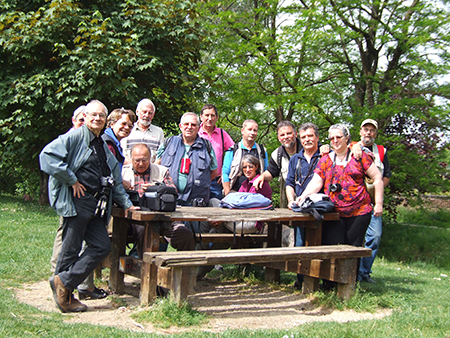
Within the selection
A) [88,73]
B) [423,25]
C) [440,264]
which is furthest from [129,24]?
[440,264]

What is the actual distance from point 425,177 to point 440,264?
2741mm

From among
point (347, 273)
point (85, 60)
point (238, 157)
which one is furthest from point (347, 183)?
point (85, 60)

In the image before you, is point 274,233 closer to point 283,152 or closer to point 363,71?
point 283,152

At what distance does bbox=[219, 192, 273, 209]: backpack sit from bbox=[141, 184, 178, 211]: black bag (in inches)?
48.6

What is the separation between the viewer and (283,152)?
6.62m

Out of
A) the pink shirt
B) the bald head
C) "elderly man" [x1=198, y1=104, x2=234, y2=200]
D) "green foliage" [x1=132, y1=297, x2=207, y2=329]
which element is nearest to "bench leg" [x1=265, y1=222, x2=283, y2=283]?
"elderly man" [x1=198, y1=104, x2=234, y2=200]

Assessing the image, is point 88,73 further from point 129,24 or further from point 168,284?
point 168,284

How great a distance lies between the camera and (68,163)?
4398mm

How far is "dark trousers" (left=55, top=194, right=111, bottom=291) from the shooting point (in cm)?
441

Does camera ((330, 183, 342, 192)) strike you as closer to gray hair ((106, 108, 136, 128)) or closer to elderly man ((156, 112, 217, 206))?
elderly man ((156, 112, 217, 206))

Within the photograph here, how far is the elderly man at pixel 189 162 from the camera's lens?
5.81 metres

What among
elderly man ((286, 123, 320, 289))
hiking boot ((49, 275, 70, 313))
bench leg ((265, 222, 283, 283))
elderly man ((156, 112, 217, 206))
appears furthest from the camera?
bench leg ((265, 222, 283, 283))

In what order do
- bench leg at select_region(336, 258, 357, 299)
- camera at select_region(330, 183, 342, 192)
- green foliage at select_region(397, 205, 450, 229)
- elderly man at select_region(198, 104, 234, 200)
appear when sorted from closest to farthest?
1. bench leg at select_region(336, 258, 357, 299)
2. camera at select_region(330, 183, 342, 192)
3. elderly man at select_region(198, 104, 234, 200)
4. green foliage at select_region(397, 205, 450, 229)

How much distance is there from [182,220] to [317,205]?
1.74 metres
